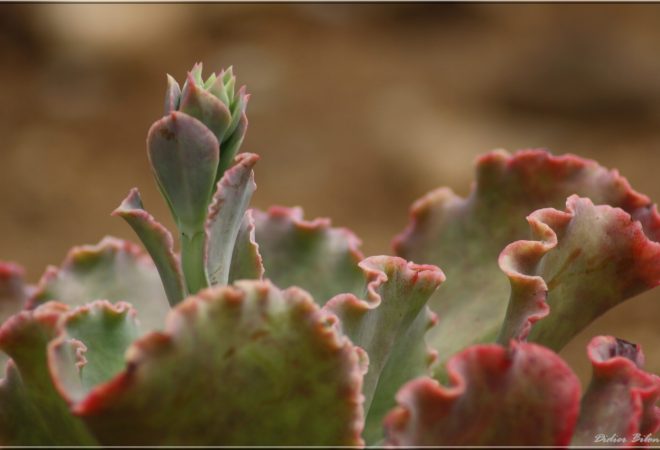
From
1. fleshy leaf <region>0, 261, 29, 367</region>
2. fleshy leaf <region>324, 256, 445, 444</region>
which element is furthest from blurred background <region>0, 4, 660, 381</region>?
fleshy leaf <region>324, 256, 445, 444</region>

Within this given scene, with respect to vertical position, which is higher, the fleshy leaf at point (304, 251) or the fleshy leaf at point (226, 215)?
the fleshy leaf at point (304, 251)

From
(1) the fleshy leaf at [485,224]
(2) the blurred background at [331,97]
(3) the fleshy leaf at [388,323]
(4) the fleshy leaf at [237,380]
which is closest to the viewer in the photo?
(4) the fleshy leaf at [237,380]

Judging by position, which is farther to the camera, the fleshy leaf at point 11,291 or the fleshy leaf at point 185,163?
the fleshy leaf at point 11,291

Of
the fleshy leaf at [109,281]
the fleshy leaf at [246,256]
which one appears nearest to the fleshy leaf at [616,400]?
the fleshy leaf at [246,256]

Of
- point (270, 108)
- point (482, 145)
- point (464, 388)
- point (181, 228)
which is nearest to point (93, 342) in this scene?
point (181, 228)

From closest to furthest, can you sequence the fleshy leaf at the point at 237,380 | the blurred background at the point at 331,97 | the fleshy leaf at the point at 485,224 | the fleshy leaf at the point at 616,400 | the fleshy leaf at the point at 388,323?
the fleshy leaf at the point at 237,380
the fleshy leaf at the point at 616,400
the fleshy leaf at the point at 388,323
the fleshy leaf at the point at 485,224
the blurred background at the point at 331,97

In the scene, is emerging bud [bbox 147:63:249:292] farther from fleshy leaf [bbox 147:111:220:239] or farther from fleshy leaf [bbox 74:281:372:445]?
fleshy leaf [bbox 74:281:372:445]

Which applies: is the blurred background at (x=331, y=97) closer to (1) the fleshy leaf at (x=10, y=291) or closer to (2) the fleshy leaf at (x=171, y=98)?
(1) the fleshy leaf at (x=10, y=291)

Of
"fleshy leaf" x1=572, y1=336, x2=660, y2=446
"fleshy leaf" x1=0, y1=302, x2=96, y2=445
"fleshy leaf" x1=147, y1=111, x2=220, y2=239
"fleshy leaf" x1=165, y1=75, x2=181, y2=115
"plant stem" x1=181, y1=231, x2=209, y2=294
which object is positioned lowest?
"fleshy leaf" x1=572, y1=336, x2=660, y2=446
